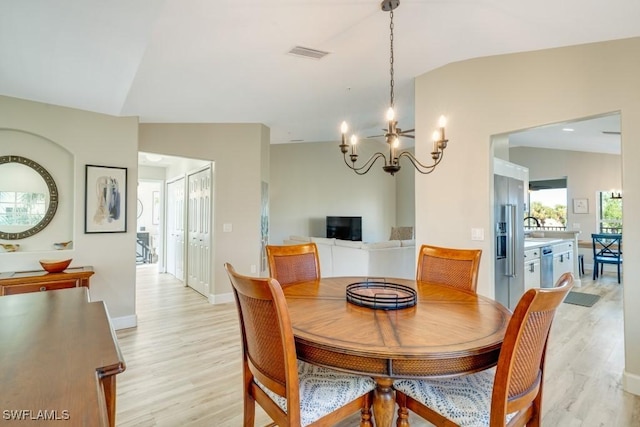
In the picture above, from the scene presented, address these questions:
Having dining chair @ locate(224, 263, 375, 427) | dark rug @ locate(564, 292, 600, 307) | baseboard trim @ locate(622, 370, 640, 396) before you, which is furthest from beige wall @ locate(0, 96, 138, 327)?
dark rug @ locate(564, 292, 600, 307)

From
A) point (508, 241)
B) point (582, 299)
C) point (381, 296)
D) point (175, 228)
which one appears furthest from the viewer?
point (175, 228)

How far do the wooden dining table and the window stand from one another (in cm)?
780

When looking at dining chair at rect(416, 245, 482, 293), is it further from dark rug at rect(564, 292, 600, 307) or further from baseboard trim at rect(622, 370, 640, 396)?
dark rug at rect(564, 292, 600, 307)

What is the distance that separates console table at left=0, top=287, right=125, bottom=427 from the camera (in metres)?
0.68

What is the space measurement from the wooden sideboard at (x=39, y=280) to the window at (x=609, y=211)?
967 centimetres

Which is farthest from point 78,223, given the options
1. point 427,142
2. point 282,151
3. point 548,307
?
point 282,151

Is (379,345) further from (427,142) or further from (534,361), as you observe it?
(427,142)

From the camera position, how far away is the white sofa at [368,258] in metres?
4.82

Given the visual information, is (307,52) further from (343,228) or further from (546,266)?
(343,228)

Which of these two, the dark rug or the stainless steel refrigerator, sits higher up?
the stainless steel refrigerator

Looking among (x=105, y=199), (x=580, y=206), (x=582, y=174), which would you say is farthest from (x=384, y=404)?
(x=582, y=174)

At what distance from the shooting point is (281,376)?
1.35m

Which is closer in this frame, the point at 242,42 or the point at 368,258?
the point at 242,42

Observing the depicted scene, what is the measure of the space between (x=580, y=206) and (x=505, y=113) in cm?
631
